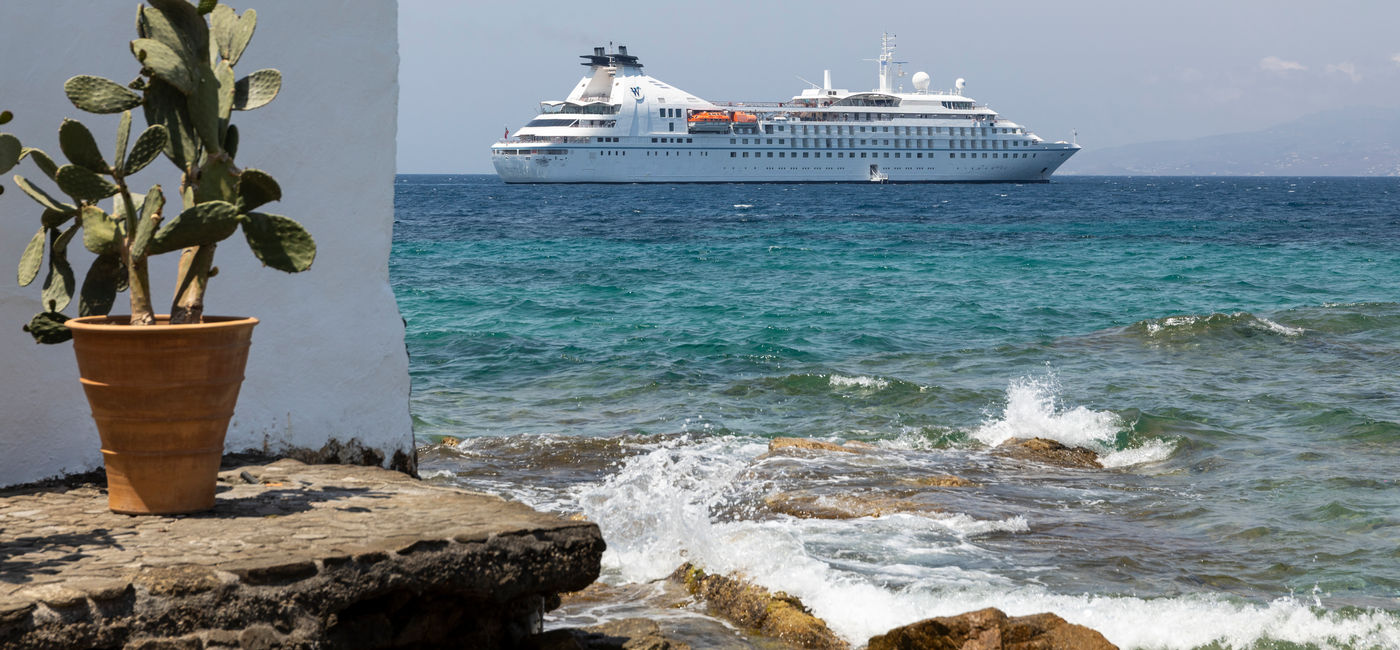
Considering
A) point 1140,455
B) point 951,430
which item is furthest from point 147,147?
point 1140,455

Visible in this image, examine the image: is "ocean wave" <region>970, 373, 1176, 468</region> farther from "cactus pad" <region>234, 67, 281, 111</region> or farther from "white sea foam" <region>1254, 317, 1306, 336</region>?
"cactus pad" <region>234, 67, 281, 111</region>

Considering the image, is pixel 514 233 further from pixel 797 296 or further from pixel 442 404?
pixel 442 404

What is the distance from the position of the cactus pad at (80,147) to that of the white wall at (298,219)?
2.18 feet

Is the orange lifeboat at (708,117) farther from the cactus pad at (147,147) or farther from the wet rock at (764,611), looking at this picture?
the cactus pad at (147,147)

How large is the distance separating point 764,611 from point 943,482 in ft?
8.28

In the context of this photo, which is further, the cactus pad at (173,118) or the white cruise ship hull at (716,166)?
the white cruise ship hull at (716,166)

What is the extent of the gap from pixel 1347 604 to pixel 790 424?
4.51 m

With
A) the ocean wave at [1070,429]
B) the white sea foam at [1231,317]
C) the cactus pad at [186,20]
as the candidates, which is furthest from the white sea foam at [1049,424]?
the cactus pad at [186,20]

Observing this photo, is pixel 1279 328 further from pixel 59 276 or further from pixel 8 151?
pixel 8 151

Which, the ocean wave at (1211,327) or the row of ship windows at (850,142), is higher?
the row of ship windows at (850,142)

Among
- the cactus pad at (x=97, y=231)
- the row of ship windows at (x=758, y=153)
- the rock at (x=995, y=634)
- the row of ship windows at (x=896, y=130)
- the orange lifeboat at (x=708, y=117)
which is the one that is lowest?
the rock at (x=995, y=634)

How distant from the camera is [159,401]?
292cm

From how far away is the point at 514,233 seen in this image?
30.9 m

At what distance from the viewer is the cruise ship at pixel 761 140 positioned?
241 ft
